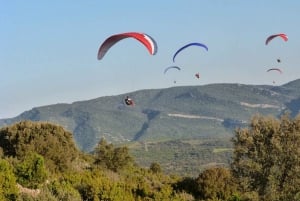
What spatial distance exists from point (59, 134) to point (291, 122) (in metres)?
21.3

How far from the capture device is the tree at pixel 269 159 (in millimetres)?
36250

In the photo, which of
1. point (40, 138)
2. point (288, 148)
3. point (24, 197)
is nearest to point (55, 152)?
point (40, 138)

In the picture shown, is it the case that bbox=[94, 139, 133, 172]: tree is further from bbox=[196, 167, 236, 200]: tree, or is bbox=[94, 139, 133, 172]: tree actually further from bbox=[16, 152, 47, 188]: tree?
bbox=[16, 152, 47, 188]: tree

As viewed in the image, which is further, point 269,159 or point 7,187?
point 269,159

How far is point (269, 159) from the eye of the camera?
37219 mm

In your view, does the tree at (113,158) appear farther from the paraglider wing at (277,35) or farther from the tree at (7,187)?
the tree at (7,187)

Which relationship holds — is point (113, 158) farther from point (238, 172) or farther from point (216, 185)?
point (216, 185)

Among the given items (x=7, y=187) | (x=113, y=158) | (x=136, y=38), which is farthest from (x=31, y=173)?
(x=113, y=158)

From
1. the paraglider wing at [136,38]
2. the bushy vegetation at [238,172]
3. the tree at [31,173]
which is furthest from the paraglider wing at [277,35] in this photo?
the tree at [31,173]

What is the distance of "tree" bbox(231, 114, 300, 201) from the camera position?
1427 inches

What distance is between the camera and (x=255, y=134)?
38438mm

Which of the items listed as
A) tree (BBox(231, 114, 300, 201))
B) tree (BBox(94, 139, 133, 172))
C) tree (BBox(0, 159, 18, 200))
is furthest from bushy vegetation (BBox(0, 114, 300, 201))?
tree (BBox(94, 139, 133, 172))

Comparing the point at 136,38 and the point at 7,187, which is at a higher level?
the point at 136,38

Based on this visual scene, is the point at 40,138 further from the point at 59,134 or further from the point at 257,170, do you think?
the point at 257,170
